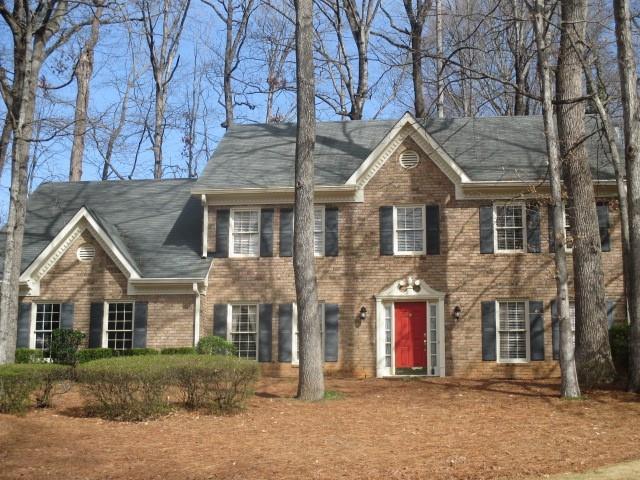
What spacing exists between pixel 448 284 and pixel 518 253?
208 cm

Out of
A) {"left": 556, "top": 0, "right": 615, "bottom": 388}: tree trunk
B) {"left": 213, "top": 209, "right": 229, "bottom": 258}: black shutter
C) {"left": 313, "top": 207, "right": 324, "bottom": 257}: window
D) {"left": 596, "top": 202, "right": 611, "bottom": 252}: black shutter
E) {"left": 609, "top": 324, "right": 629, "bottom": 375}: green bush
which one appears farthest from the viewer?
{"left": 213, "top": 209, "right": 229, "bottom": 258}: black shutter

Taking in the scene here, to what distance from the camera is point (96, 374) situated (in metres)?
11.6

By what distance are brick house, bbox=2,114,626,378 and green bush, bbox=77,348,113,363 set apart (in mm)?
939

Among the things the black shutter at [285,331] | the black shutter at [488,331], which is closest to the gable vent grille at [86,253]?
the black shutter at [285,331]

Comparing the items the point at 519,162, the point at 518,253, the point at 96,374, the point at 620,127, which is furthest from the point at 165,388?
the point at 620,127

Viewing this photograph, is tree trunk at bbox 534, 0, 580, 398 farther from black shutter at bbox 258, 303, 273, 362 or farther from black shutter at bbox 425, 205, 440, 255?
black shutter at bbox 258, 303, 273, 362

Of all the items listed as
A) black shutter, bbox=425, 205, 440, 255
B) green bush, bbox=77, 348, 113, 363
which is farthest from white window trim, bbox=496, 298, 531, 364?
green bush, bbox=77, 348, 113, 363

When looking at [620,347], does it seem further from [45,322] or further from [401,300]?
[45,322]

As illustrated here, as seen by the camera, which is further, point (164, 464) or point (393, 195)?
point (393, 195)

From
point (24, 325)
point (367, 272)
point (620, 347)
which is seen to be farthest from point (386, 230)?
point (24, 325)

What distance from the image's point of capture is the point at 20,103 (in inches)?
646

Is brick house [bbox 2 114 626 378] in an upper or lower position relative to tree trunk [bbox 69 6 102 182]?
lower

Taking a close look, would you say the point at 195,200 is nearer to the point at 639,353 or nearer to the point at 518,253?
the point at 518,253

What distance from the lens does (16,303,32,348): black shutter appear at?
19.4 meters
